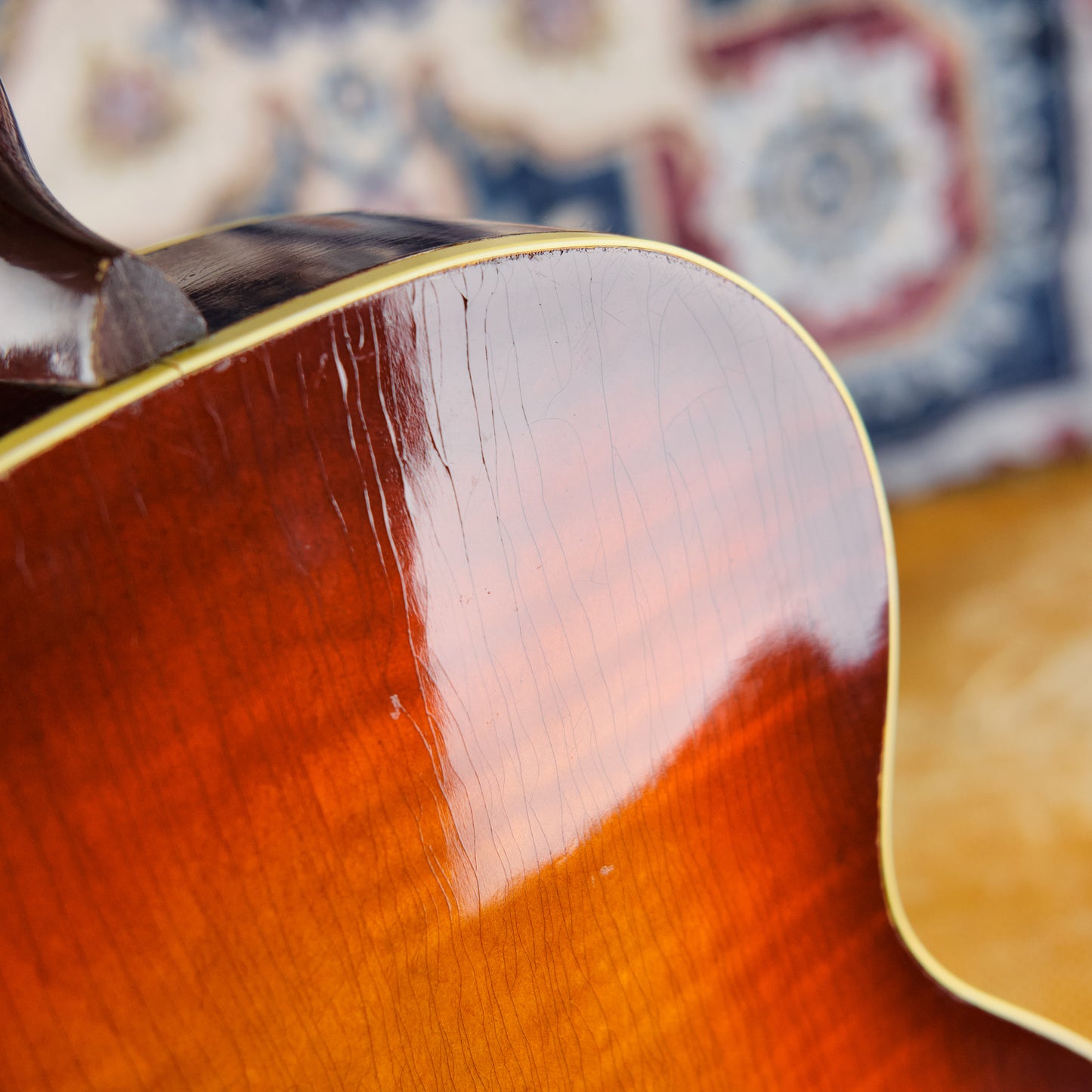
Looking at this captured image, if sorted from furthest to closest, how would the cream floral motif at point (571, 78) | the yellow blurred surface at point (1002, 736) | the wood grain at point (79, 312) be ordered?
the cream floral motif at point (571, 78)
the yellow blurred surface at point (1002, 736)
the wood grain at point (79, 312)

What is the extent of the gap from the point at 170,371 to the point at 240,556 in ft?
0.16

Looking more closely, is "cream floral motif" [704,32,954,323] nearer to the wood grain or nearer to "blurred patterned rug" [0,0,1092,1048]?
"blurred patterned rug" [0,0,1092,1048]

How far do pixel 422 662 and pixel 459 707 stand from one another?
19 mm

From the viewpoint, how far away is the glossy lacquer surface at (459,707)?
253 mm

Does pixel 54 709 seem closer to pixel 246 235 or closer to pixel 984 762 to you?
pixel 246 235

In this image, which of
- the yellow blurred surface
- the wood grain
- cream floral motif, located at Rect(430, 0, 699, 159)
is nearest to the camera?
the wood grain

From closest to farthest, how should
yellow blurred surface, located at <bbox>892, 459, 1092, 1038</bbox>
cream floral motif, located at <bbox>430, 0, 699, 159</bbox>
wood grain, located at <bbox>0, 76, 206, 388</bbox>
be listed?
wood grain, located at <bbox>0, 76, 206, 388</bbox>, yellow blurred surface, located at <bbox>892, 459, 1092, 1038</bbox>, cream floral motif, located at <bbox>430, 0, 699, 159</bbox>

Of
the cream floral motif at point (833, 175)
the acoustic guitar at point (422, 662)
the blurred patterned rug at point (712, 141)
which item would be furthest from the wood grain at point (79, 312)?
the cream floral motif at point (833, 175)

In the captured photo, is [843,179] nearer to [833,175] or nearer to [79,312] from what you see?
[833,175]

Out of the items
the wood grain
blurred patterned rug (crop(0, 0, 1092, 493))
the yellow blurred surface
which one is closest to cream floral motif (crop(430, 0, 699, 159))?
blurred patterned rug (crop(0, 0, 1092, 493))

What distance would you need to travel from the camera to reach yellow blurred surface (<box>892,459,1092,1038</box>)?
0.71m

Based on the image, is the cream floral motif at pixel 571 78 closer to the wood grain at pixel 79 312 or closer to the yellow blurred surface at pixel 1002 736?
the yellow blurred surface at pixel 1002 736

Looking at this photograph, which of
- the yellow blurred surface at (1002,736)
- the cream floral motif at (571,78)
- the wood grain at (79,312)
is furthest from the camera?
the cream floral motif at (571,78)

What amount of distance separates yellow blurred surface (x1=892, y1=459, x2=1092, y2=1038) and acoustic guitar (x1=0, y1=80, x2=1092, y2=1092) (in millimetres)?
368
